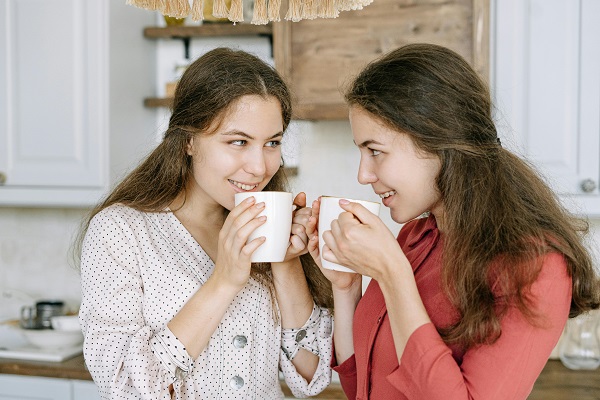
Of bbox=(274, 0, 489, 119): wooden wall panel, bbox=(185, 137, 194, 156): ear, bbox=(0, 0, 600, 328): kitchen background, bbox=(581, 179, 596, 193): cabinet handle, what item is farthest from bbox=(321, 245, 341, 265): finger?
bbox=(581, 179, 596, 193): cabinet handle

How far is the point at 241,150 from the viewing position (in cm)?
130

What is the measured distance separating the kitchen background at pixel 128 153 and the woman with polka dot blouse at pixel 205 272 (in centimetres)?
95

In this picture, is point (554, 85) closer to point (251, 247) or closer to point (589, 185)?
point (589, 185)

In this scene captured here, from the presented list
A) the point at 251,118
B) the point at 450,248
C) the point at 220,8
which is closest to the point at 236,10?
the point at 220,8

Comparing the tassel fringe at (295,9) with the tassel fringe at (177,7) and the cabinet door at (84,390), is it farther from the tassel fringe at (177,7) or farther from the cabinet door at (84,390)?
the cabinet door at (84,390)

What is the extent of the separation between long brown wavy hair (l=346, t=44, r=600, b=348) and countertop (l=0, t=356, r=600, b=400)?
109 centimetres

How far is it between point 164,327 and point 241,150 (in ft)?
1.12

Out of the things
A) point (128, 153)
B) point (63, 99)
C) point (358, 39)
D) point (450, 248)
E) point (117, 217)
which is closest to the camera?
point (450, 248)

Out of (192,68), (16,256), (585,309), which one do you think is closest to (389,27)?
(192,68)

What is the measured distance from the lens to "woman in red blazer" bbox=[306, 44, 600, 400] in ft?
3.28

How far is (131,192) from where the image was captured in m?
1.42

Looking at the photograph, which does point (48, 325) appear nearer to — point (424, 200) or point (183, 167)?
point (183, 167)

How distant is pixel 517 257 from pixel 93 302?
0.70 meters

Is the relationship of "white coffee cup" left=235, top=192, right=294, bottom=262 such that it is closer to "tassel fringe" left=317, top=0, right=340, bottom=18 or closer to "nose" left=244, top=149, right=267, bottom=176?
"nose" left=244, top=149, right=267, bottom=176
